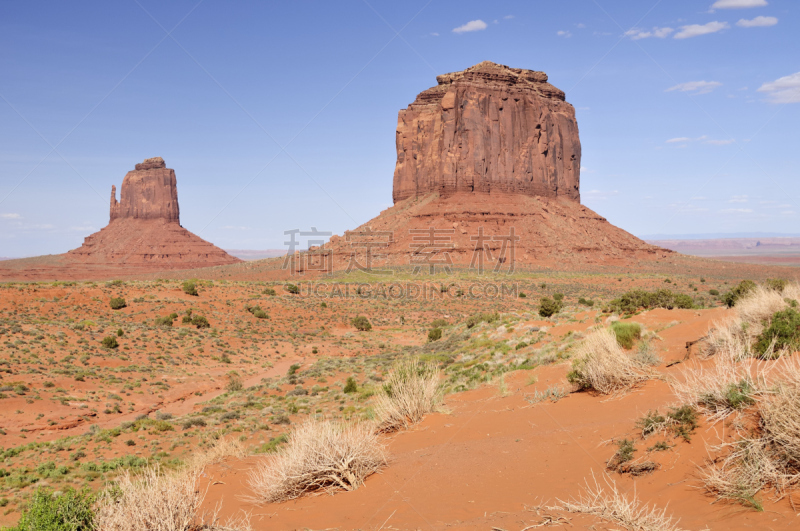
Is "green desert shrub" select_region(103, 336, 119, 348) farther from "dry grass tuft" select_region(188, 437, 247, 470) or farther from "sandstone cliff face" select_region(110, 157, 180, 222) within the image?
"sandstone cliff face" select_region(110, 157, 180, 222)

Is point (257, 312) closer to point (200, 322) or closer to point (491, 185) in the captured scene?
point (200, 322)

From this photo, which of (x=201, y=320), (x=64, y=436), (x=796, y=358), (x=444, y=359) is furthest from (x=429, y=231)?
(x=796, y=358)

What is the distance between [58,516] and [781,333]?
9616 millimetres

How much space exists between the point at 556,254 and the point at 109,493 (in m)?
73.5

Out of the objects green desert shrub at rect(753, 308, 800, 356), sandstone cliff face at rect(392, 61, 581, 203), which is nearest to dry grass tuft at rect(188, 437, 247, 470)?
green desert shrub at rect(753, 308, 800, 356)

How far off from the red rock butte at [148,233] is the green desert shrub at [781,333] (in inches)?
5029

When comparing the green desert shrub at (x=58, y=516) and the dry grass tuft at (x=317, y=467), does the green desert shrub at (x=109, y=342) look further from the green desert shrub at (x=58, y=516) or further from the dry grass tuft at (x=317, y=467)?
the green desert shrub at (x=58, y=516)

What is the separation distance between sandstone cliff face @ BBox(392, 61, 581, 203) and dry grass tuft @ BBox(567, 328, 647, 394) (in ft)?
259

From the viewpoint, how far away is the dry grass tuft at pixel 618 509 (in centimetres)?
445

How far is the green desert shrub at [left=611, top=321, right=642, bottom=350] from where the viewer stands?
37.0ft

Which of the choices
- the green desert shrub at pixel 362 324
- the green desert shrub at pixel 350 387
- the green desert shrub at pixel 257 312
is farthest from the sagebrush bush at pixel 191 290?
the green desert shrub at pixel 350 387

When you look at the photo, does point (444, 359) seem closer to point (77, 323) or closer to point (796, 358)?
point (796, 358)

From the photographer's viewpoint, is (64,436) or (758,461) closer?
(758,461)

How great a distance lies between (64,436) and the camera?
578 inches
